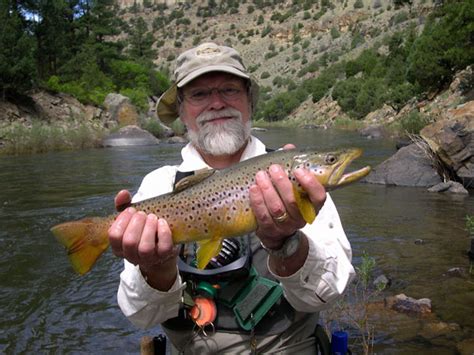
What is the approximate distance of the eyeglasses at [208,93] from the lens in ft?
11.5

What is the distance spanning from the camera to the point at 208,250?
2680mm

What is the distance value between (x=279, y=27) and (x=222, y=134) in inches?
4482

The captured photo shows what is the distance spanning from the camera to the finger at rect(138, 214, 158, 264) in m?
2.46

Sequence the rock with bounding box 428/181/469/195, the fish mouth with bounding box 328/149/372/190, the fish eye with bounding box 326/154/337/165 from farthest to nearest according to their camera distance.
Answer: the rock with bounding box 428/181/469/195
the fish eye with bounding box 326/154/337/165
the fish mouth with bounding box 328/149/372/190

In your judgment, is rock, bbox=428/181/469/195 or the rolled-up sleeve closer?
the rolled-up sleeve

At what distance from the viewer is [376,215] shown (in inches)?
418

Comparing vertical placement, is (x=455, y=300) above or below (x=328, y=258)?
below

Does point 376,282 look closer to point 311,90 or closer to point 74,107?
point 74,107

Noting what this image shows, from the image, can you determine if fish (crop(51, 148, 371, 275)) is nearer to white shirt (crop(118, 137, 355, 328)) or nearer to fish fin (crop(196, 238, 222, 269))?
fish fin (crop(196, 238, 222, 269))

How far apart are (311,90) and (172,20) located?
3312 inches

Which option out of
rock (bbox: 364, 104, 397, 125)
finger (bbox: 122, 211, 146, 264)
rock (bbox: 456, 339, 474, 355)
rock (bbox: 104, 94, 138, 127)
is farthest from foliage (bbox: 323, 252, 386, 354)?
rock (bbox: 364, 104, 397, 125)

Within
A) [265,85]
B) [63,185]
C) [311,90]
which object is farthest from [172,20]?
[63,185]

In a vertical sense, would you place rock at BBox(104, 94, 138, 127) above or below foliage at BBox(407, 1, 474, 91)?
below

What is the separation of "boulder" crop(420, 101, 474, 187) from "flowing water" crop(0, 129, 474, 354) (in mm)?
1037
